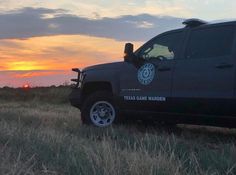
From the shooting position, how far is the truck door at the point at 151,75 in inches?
366

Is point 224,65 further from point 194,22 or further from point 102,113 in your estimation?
point 102,113

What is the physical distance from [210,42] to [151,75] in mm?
1247

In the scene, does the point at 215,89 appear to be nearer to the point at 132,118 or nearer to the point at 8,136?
the point at 132,118

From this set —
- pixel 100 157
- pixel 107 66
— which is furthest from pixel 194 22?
pixel 100 157

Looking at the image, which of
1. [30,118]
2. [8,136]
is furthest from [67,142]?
[30,118]

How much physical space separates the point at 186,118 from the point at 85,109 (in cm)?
228

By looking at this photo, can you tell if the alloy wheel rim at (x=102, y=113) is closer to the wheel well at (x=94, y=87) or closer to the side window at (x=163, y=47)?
the wheel well at (x=94, y=87)

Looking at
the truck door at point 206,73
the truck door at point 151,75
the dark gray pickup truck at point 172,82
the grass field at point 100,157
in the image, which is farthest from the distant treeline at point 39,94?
the grass field at point 100,157

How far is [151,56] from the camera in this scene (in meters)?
9.77

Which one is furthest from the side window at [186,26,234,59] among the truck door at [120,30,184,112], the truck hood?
the truck hood

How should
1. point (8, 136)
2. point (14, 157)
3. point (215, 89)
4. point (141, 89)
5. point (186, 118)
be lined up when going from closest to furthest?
point (14, 157), point (8, 136), point (215, 89), point (186, 118), point (141, 89)

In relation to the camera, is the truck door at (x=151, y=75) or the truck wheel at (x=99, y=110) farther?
the truck wheel at (x=99, y=110)

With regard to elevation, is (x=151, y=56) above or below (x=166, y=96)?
above

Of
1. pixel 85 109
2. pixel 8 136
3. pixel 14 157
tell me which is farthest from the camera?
pixel 85 109
